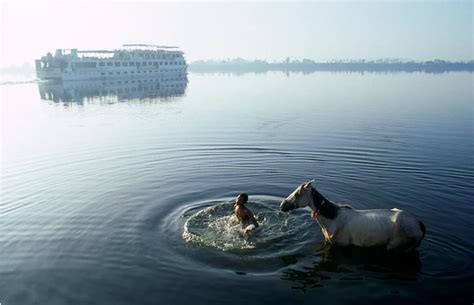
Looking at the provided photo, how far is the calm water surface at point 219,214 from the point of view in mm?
10438

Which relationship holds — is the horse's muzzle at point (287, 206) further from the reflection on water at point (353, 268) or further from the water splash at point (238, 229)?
the reflection on water at point (353, 268)

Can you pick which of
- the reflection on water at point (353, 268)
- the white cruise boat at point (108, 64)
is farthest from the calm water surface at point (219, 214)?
the white cruise boat at point (108, 64)

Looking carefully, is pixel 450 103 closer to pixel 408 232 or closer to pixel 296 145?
pixel 296 145

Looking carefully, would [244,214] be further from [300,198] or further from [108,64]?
[108,64]

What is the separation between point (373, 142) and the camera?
28.6 meters

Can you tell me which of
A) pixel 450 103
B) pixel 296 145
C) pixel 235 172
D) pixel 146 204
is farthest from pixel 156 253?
pixel 450 103

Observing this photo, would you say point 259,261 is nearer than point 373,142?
Yes

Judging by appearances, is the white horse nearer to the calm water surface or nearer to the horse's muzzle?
the horse's muzzle

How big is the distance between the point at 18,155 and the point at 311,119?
2886 cm

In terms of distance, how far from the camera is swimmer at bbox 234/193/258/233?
13141 millimetres

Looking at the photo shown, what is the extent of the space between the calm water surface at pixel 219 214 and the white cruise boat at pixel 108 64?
95479mm

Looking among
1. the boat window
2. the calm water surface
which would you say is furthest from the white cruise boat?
the calm water surface

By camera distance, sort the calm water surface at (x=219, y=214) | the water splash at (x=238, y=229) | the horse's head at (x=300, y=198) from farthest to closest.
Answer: the water splash at (x=238, y=229) < the horse's head at (x=300, y=198) < the calm water surface at (x=219, y=214)

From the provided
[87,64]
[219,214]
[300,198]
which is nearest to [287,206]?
[300,198]
